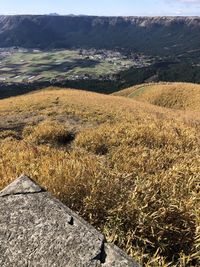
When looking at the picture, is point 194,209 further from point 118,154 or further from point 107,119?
point 107,119

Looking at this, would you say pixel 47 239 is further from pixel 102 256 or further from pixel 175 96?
pixel 175 96

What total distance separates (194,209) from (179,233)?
2.76 ft

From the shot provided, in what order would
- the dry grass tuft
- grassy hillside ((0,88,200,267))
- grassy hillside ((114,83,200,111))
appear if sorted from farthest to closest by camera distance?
grassy hillside ((114,83,200,111)), the dry grass tuft, grassy hillside ((0,88,200,267))

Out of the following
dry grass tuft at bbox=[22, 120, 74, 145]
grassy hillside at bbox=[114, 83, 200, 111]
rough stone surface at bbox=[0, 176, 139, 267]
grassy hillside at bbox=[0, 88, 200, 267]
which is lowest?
grassy hillside at bbox=[114, 83, 200, 111]

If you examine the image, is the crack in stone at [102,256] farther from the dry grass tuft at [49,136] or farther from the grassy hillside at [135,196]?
the dry grass tuft at [49,136]

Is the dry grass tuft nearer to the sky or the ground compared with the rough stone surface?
nearer to the ground

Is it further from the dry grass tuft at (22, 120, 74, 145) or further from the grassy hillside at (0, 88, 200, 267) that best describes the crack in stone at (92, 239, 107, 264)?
the dry grass tuft at (22, 120, 74, 145)

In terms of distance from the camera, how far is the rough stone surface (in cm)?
438

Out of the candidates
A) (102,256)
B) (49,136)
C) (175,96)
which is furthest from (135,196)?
(175,96)

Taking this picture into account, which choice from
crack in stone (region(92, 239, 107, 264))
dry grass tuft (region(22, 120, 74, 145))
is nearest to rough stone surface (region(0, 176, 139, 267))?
crack in stone (region(92, 239, 107, 264))

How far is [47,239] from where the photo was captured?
4.62m

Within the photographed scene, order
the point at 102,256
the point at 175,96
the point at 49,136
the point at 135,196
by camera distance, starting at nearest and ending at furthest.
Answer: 1. the point at 102,256
2. the point at 135,196
3. the point at 49,136
4. the point at 175,96

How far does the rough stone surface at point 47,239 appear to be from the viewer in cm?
438

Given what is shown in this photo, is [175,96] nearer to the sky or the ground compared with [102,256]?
nearer to the ground
